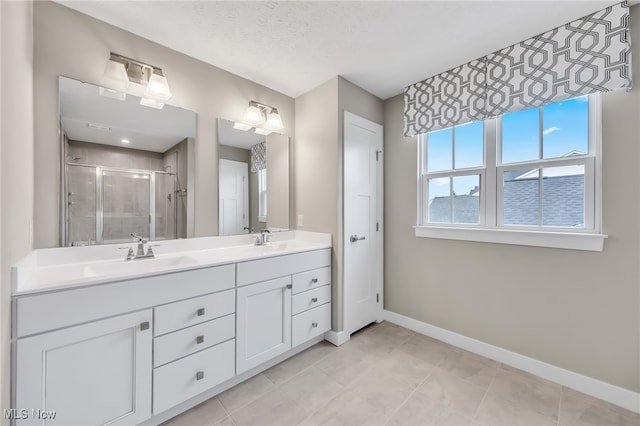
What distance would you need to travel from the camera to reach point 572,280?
5.73 feet

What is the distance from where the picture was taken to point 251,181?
96.9 inches

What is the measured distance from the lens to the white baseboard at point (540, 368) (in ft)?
5.16

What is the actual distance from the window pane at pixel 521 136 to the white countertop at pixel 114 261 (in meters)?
1.69

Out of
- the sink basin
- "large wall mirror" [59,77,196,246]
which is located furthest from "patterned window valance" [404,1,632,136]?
the sink basin

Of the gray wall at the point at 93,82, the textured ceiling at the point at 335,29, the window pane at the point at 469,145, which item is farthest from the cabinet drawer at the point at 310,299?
the textured ceiling at the point at 335,29

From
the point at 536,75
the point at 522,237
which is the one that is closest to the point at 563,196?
the point at 522,237

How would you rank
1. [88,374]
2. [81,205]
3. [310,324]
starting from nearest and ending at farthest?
[88,374] → [81,205] → [310,324]

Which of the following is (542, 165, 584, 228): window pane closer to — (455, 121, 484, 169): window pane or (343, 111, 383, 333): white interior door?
(455, 121, 484, 169): window pane

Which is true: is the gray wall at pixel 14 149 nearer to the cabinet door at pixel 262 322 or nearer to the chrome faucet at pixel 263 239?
the cabinet door at pixel 262 322

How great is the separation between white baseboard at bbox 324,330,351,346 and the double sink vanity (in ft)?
1.12

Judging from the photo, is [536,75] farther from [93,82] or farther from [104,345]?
[104,345]

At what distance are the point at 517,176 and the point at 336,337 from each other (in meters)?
2.07

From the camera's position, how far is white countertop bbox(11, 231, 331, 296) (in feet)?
3.79

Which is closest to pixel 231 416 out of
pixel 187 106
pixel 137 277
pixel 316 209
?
pixel 137 277
